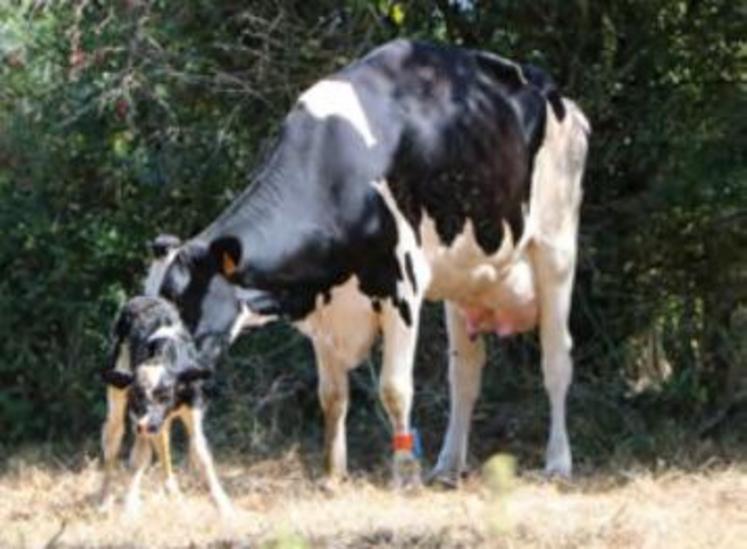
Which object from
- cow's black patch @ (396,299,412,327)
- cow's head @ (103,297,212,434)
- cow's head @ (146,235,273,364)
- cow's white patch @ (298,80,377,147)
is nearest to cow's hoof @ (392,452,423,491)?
cow's black patch @ (396,299,412,327)

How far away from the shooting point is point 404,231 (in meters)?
→ 7.51

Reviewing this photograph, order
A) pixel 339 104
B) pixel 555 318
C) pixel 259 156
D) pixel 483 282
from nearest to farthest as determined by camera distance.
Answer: pixel 339 104, pixel 483 282, pixel 555 318, pixel 259 156

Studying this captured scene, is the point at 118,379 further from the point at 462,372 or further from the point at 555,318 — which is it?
the point at 555,318

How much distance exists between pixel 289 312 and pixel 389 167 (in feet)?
2.79

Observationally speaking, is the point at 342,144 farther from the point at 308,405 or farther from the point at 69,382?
the point at 69,382

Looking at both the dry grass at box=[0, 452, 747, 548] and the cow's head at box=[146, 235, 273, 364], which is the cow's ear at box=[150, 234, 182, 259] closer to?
the cow's head at box=[146, 235, 273, 364]

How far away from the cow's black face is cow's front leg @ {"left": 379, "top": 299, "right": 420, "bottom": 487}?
38.9 inches

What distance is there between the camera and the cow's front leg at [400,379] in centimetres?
753

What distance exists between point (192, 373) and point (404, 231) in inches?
57.5

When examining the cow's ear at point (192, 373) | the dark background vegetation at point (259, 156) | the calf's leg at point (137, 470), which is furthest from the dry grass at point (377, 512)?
the dark background vegetation at point (259, 156)

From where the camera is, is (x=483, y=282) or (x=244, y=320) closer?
(x=244, y=320)

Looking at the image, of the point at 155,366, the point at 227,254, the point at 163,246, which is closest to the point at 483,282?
the point at 227,254

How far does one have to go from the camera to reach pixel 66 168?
10742 millimetres

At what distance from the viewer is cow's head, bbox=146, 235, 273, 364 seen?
6.72 meters
